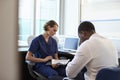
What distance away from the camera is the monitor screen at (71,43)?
347 centimetres

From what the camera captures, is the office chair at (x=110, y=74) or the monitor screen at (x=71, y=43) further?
the monitor screen at (x=71, y=43)

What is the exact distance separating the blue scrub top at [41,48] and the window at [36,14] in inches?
41.1

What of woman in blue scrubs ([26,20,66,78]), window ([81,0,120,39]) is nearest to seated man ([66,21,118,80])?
woman in blue scrubs ([26,20,66,78])

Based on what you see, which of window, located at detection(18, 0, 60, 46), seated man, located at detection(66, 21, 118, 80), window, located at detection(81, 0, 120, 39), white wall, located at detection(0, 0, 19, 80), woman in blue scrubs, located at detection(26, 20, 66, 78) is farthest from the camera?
window, located at detection(18, 0, 60, 46)

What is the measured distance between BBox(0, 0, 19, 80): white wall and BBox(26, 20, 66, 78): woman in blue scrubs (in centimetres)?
210

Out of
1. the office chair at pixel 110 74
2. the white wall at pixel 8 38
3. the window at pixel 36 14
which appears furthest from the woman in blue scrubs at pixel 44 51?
the white wall at pixel 8 38

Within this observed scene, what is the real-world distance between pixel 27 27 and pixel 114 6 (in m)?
1.76

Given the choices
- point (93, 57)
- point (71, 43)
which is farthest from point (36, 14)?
point (93, 57)

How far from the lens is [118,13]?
3000 mm

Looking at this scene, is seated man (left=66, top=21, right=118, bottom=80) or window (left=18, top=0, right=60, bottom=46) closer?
seated man (left=66, top=21, right=118, bottom=80)

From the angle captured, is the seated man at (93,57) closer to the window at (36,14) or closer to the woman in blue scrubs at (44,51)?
the woman in blue scrubs at (44,51)

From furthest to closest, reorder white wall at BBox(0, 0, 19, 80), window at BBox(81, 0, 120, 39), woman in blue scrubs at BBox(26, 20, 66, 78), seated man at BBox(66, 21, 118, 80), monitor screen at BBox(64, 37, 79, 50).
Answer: monitor screen at BBox(64, 37, 79, 50)
window at BBox(81, 0, 120, 39)
woman in blue scrubs at BBox(26, 20, 66, 78)
seated man at BBox(66, 21, 118, 80)
white wall at BBox(0, 0, 19, 80)

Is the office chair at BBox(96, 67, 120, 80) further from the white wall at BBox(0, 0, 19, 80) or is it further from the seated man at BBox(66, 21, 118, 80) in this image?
the white wall at BBox(0, 0, 19, 80)

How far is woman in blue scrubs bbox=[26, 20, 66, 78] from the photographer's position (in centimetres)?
264
